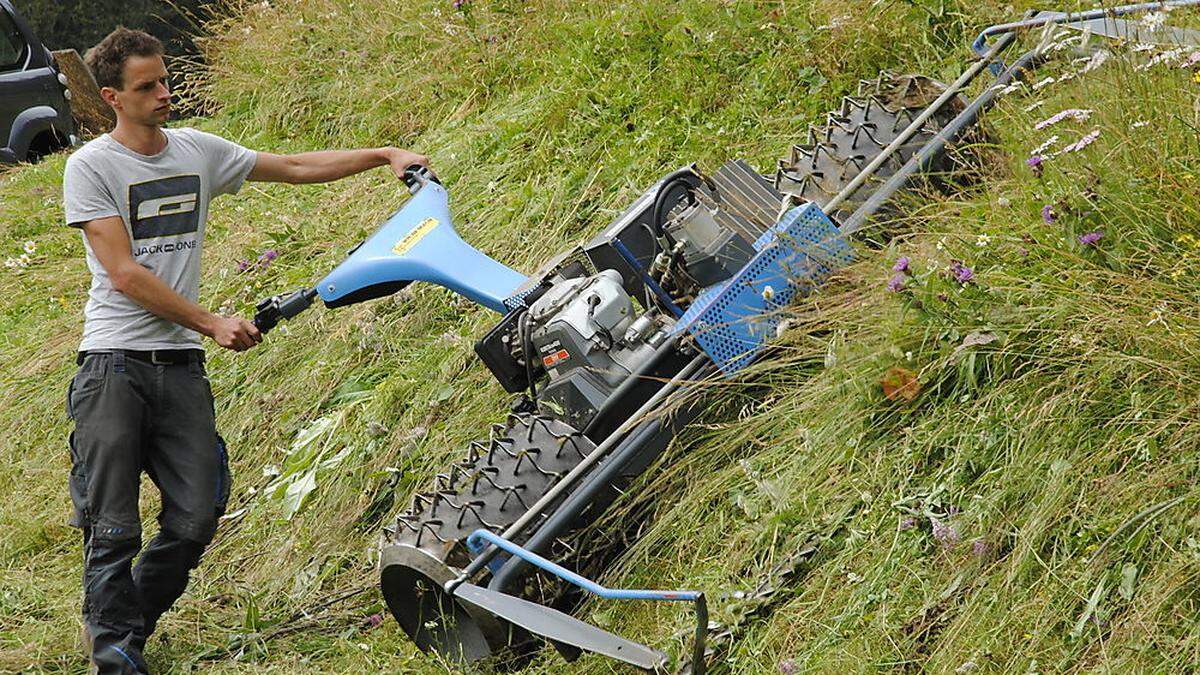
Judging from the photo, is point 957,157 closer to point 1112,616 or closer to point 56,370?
point 1112,616

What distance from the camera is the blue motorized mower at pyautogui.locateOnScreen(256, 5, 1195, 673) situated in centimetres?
417

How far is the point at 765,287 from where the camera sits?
4.34 m

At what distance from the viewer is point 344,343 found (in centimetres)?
668

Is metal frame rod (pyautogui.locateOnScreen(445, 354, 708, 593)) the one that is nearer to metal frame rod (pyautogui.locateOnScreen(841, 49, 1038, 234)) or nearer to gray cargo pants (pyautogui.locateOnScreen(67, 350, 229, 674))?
metal frame rod (pyautogui.locateOnScreen(841, 49, 1038, 234))

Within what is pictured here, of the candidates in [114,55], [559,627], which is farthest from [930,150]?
[114,55]

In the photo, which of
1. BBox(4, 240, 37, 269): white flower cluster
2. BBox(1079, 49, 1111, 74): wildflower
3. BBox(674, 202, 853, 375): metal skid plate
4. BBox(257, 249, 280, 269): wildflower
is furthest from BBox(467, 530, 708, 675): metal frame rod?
BBox(4, 240, 37, 269): white flower cluster

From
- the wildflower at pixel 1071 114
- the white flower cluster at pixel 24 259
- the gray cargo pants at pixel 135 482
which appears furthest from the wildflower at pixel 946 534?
the white flower cluster at pixel 24 259

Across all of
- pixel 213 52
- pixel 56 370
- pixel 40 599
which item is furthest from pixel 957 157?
pixel 213 52

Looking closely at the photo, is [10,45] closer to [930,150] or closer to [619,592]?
[930,150]

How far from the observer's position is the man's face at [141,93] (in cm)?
479

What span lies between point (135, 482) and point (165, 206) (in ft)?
3.01

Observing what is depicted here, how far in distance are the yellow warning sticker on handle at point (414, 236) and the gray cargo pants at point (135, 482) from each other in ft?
2.60

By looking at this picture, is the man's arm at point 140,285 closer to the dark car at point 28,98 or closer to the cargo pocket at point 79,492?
the cargo pocket at point 79,492

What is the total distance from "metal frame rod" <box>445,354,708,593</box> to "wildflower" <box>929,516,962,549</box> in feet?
3.15
